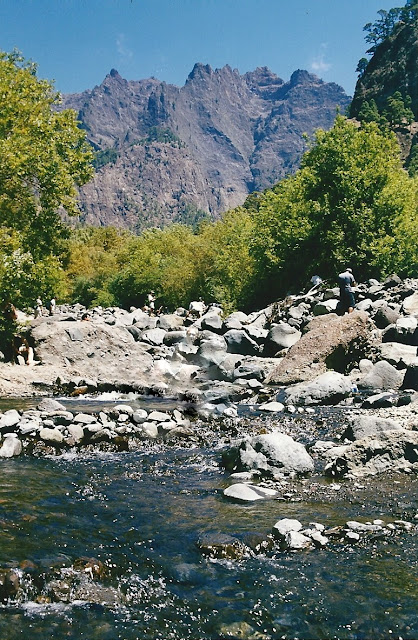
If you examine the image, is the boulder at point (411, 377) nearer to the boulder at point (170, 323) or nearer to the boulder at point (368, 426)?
the boulder at point (368, 426)

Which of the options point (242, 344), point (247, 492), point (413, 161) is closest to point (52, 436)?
point (247, 492)

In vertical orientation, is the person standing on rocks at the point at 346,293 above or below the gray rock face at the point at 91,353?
above

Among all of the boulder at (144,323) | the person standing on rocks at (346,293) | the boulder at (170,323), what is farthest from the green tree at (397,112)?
the person standing on rocks at (346,293)

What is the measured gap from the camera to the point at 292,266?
116ft

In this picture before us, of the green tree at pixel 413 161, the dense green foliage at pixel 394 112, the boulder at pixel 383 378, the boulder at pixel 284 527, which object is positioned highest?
the dense green foliage at pixel 394 112

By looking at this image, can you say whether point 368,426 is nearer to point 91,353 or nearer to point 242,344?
point 242,344

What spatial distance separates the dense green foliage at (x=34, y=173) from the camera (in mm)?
21219

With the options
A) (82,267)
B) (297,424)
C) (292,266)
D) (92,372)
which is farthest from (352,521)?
(82,267)

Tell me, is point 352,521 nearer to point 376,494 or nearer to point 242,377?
point 376,494

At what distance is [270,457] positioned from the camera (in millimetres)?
8750

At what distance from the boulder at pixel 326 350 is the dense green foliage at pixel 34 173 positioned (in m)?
9.38

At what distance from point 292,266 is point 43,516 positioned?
30179 millimetres

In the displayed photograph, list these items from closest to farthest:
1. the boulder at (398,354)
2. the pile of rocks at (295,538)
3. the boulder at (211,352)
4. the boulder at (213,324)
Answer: the pile of rocks at (295,538) < the boulder at (398,354) < the boulder at (211,352) < the boulder at (213,324)

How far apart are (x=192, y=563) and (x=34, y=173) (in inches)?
838
